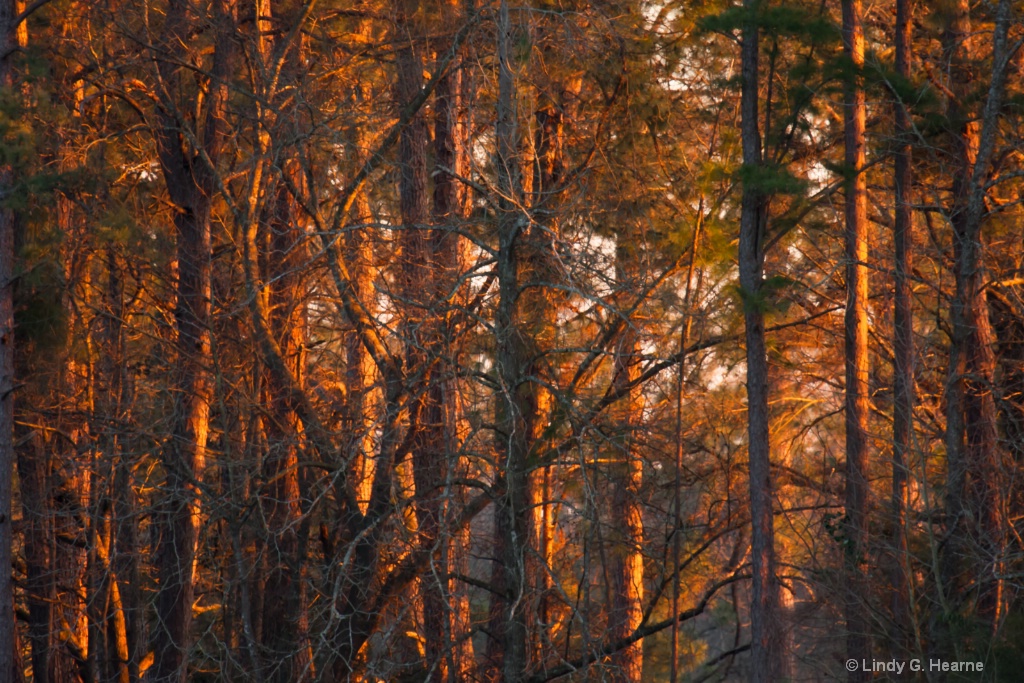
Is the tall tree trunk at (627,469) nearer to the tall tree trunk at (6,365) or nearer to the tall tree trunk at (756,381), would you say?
the tall tree trunk at (756,381)

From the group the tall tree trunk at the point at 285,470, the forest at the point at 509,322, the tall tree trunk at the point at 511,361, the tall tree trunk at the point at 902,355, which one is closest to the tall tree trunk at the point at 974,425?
the forest at the point at 509,322

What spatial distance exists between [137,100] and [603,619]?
28.7ft

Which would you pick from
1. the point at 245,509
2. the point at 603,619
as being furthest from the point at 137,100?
the point at 603,619

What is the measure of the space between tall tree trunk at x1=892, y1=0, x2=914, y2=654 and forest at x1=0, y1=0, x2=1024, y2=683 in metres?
0.08

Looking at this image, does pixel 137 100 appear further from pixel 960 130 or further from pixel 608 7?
pixel 960 130

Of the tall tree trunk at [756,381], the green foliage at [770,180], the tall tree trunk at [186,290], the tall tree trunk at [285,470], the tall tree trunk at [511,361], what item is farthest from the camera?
the tall tree trunk at [186,290]

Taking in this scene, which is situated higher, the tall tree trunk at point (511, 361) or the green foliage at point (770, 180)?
the green foliage at point (770, 180)

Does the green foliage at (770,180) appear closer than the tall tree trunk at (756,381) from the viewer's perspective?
Yes

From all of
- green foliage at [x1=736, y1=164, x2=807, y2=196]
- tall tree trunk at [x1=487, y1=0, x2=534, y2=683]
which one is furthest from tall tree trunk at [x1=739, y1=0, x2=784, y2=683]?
tall tree trunk at [x1=487, y1=0, x2=534, y2=683]

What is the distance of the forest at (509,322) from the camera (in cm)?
898

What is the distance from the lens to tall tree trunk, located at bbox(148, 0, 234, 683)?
37.6 feet

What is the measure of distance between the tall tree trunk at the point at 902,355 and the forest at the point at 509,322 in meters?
0.08

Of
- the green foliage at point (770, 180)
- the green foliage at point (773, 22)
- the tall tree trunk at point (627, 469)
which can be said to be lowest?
the tall tree trunk at point (627, 469)

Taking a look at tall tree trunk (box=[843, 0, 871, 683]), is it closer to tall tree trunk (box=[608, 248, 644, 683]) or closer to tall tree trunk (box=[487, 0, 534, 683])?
tall tree trunk (box=[608, 248, 644, 683])
